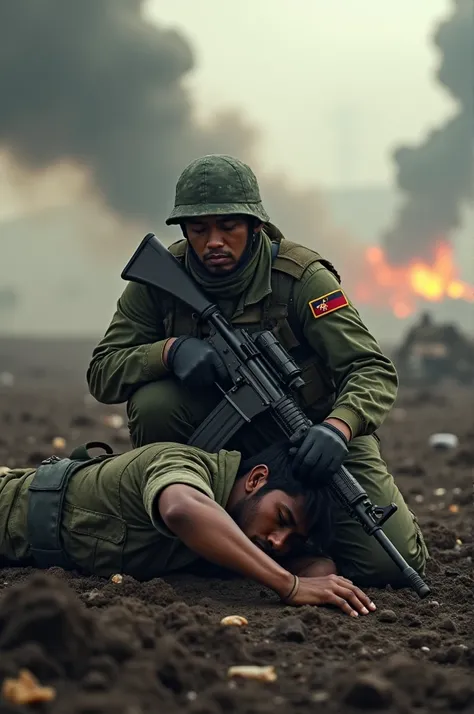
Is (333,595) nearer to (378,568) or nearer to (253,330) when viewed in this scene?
(378,568)

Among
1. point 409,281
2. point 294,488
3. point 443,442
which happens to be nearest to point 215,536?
point 294,488

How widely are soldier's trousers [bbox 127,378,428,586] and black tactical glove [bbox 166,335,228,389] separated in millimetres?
136

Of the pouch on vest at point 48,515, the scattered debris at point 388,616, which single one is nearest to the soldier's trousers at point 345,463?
the pouch on vest at point 48,515

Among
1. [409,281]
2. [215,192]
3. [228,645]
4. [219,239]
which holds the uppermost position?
[409,281]

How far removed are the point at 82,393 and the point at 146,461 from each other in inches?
651

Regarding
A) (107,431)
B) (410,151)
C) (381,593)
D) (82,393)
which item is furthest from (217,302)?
(410,151)

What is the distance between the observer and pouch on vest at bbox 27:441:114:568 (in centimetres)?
497

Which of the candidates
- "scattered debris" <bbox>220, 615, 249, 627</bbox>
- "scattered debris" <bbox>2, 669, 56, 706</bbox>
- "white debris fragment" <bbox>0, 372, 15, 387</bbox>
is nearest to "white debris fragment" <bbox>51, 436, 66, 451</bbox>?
"scattered debris" <bbox>220, 615, 249, 627</bbox>

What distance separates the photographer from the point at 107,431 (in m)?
12.3

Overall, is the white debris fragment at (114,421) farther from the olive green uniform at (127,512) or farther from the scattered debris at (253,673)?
the scattered debris at (253,673)

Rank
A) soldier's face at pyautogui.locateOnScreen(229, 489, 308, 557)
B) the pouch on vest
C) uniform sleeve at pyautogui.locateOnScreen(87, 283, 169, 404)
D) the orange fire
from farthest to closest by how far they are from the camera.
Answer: the orange fire
uniform sleeve at pyautogui.locateOnScreen(87, 283, 169, 404)
the pouch on vest
soldier's face at pyautogui.locateOnScreen(229, 489, 308, 557)

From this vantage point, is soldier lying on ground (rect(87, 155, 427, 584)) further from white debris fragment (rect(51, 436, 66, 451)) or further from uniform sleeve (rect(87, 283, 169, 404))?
white debris fragment (rect(51, 436, 66, 451))

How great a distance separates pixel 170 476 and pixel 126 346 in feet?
3.96

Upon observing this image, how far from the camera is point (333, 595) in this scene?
14.7 ft
